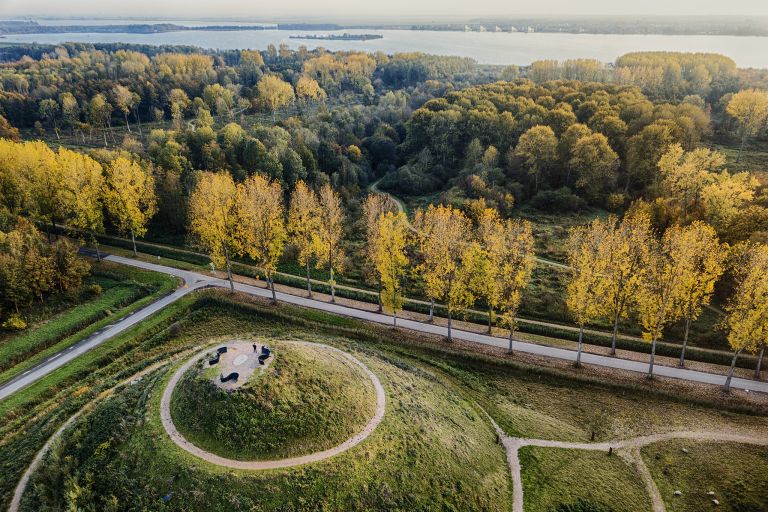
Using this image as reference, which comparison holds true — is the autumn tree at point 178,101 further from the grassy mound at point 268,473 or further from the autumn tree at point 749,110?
the autumn tree at point 749,110

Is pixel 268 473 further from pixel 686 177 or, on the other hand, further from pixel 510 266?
pixel 686 177

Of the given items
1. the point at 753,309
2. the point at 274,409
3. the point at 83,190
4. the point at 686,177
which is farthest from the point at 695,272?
the point at 83,190

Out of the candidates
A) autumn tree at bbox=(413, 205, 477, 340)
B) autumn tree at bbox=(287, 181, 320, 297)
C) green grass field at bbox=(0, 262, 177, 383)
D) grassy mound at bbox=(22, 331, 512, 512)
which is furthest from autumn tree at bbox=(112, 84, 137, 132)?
grassy mound at bbox=(22, 331, 512, 512)

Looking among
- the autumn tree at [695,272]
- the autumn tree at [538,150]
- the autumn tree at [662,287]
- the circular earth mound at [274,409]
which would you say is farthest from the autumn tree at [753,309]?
the autumn tree at [538,150]

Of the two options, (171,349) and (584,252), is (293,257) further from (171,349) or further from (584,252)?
(584,252)

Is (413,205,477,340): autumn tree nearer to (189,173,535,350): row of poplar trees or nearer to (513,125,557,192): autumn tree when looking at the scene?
(189,173,535,350): row of poplar trees

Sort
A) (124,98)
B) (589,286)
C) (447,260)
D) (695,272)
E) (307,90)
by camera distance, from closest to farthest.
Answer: (695,272), (589,286), (447,260), (124,98), (307,90)
